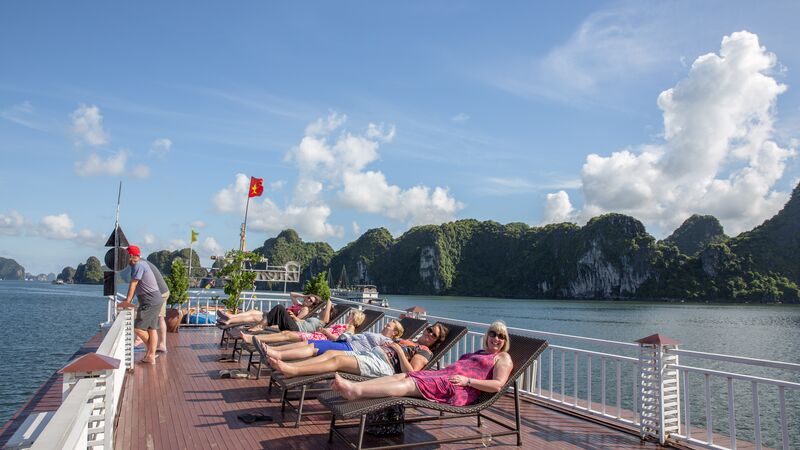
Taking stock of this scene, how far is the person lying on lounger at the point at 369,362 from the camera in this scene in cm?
384

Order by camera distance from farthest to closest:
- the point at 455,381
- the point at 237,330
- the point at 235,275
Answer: the point at 235,275, the point at 237,330, the point at 455,381

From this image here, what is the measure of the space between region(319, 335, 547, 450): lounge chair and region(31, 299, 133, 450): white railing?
1157mm

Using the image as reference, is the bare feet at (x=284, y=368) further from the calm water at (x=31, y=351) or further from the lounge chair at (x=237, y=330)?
the calm water at (x=31, y=351)

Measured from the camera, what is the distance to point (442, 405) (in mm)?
3268

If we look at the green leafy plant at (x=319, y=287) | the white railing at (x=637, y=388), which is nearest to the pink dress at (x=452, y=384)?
the white railing at (x=637, y=388)

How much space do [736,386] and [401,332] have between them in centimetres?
1373

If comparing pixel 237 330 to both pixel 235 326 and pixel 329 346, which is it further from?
pixel 329 346

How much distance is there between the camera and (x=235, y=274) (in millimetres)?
10031

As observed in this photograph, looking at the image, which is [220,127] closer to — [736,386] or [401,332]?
[401,332]

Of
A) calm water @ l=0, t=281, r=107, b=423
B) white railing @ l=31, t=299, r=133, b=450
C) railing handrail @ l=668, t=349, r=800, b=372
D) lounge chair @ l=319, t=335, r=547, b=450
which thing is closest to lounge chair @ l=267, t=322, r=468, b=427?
lounge chair @ l=319, t=335, r=547, b=450

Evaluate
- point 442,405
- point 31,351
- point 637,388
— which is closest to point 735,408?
point 637,388

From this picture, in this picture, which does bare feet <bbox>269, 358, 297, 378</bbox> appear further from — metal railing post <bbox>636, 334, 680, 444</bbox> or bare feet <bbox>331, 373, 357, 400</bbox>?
metal railing post <bbox>636, 334, 680, 444</bbox>

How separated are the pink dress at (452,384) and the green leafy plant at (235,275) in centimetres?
705

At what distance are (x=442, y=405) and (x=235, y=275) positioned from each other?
24.7 ft
